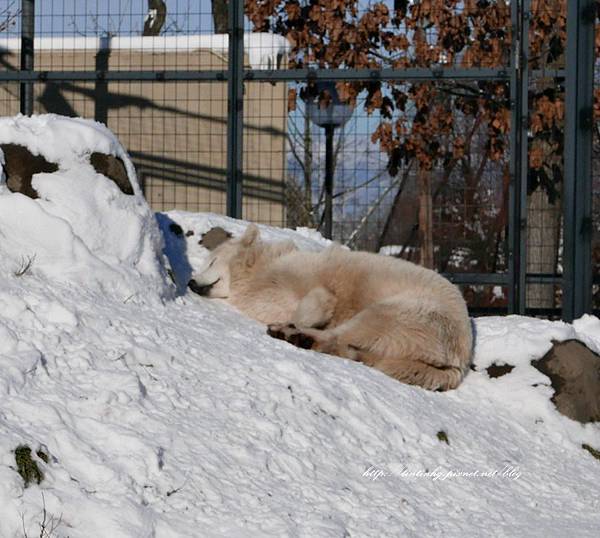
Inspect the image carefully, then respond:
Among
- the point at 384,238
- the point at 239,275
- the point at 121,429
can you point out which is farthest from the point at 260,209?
the point at 121,429

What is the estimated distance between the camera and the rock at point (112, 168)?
5836mm

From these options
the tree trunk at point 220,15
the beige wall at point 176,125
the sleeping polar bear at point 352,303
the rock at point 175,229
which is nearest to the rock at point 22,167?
the sleeping polar bear at point 352,303

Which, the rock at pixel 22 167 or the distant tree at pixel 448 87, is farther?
the distant tree at pixel 448 87

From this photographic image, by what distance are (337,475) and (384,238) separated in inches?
245

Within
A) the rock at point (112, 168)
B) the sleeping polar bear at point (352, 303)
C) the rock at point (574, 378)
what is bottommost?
the rock at point (574, 378)

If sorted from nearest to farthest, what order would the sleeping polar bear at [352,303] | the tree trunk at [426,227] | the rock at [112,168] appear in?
the sleeping polar bear at [352,303] < the rock at [112,168] < the tree trunk at [426,227]

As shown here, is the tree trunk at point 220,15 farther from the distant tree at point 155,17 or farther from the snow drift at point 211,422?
the snow drift at point 211,422

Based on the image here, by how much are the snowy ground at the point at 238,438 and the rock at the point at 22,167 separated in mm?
801

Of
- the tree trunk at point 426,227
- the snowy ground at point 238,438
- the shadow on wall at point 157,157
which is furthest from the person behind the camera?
the tree trunk at point 426,227

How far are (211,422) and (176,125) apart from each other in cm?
591

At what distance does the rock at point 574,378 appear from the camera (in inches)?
234

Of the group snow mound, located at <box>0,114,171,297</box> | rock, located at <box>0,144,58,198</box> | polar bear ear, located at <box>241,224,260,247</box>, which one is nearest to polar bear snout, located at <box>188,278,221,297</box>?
polar bear ear, located at <box>241,224,260,247</box>

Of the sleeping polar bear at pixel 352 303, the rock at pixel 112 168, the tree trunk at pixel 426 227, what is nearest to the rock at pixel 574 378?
the sleeping polar bear at pixel 352 303

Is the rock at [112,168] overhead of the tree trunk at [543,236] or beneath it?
overhead
